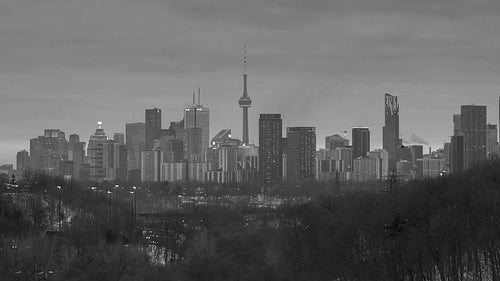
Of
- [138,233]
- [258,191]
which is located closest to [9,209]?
[138,233]

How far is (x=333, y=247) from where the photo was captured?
55.9m

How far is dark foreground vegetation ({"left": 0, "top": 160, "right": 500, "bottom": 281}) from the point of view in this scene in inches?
1863

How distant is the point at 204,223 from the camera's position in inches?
3964

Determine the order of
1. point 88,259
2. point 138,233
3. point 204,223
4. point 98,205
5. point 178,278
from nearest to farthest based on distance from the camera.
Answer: point 178,278 → point 88,259 → point 138,233 → point 204,223 → point 98,205

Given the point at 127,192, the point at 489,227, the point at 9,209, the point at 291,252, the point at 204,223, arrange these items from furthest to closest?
the point at 127,192
the point at 204,223
the point at 9,209
the point at 291,252
the point at 489,227

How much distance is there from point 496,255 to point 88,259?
56.3 feet

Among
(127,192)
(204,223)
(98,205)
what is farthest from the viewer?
(127,192)

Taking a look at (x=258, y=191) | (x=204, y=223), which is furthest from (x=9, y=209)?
(x=258, y=191)

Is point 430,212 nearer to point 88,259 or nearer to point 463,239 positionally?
point 463,239

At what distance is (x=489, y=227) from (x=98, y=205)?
2567 inches

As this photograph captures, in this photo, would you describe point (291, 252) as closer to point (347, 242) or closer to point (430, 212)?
point (347, 242)

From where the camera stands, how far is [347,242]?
56.1 m

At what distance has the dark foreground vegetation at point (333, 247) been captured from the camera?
47.3 meters

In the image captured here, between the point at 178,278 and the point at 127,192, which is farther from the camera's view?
the point at 127,192
